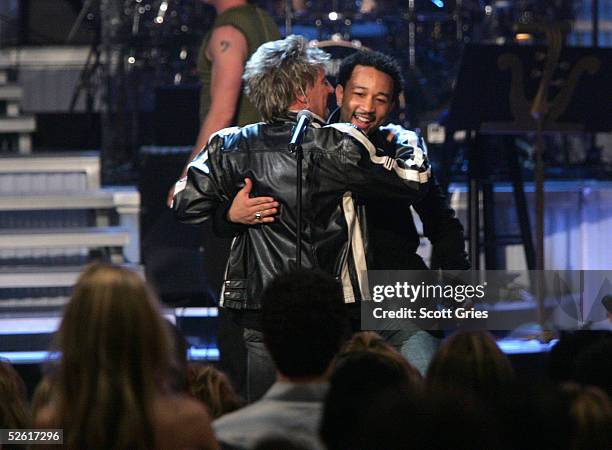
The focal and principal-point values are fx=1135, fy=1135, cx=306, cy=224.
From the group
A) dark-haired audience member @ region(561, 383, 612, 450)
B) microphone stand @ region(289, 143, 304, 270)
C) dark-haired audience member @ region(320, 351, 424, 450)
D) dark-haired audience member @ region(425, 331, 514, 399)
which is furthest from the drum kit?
dark-haired audience member @ region(561, 383, 612, 450)

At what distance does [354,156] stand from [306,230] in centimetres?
29

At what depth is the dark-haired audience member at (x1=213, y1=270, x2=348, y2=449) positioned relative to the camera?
247 centimetres

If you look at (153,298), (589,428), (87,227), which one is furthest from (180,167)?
(589,428)

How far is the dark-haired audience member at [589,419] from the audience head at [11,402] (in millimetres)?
1450

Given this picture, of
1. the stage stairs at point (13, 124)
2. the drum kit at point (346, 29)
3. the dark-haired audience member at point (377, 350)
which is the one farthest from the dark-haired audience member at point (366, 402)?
the drum kit at point (346, 29)

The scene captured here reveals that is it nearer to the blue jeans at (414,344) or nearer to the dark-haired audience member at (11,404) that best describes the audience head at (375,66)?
the blue jeans at (414,344)

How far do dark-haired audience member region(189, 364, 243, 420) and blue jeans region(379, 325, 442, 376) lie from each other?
766 mm

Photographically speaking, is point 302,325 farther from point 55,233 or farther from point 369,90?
point 55,233

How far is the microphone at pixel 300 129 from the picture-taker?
132 inches

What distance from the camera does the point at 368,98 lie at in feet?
12.6

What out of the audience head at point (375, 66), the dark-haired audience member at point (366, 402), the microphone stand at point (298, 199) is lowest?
the dark-haired audience member at point (366, 402)

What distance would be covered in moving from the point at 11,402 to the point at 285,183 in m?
1.14

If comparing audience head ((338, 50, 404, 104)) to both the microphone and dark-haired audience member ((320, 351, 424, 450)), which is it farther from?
dark-haired audience member ((320, 351, 424, 450))

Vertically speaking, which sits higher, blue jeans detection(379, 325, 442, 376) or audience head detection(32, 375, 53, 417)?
audience head detection(32, 375, 53, 417)
